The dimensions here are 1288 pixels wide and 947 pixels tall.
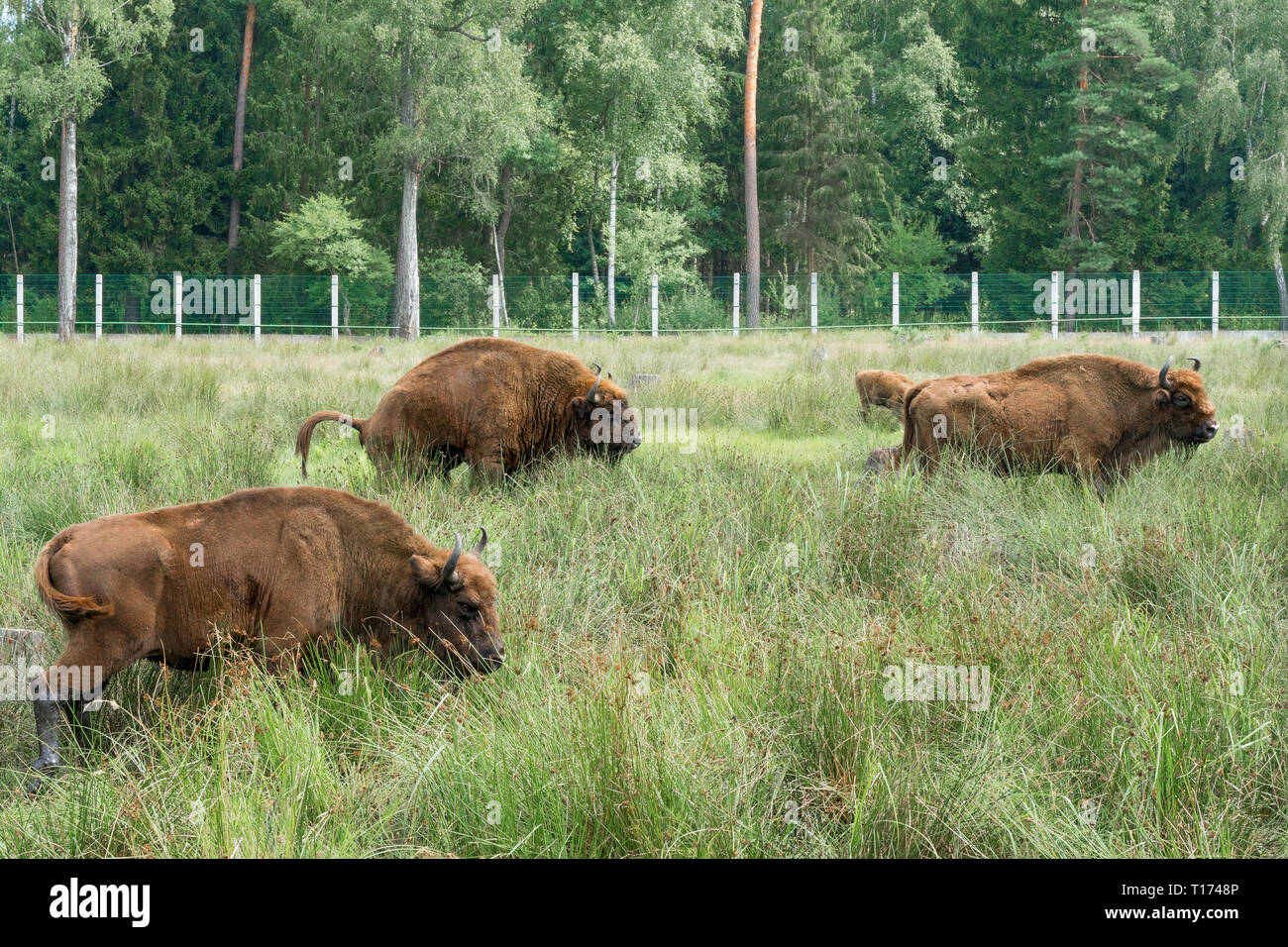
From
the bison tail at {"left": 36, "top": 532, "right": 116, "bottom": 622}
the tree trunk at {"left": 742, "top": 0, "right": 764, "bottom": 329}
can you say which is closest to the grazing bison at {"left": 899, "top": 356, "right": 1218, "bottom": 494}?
the bison tail at {"left": 36, "top": 532, "right": 116, "bottom": 622}

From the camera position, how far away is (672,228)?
136ft

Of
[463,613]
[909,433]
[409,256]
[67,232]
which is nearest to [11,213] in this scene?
[67,232]

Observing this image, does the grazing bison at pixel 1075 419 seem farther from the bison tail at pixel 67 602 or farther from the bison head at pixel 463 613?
the bison tail at pixel 67 602

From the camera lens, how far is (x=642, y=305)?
41.2 metres

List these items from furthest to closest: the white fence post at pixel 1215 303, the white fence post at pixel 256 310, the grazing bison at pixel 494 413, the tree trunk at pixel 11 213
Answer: the tree trunk at pixel 11 213 → the white fence post at pixel 1215 303 → the white fence post at pixel 256 310 → the grazing bison at pixel 494 413

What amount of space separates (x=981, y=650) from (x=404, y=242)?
1138 inches

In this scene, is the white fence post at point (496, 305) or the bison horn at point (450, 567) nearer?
the bison horn at point (450, 567)

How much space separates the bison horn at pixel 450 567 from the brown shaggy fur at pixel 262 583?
3cm

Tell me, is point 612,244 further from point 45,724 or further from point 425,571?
point 45,724

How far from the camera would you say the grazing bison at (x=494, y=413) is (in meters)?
9.23

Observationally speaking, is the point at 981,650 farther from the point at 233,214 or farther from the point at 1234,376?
the point at 233,214

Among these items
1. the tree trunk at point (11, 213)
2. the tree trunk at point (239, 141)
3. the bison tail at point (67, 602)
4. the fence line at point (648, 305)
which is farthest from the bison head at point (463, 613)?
the tree trunk at point (11, 213)

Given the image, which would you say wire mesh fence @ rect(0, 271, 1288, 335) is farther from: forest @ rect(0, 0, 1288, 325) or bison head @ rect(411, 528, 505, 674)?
bison head @ rect(411, 528, 505, 674)

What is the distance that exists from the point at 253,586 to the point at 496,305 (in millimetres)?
31214
